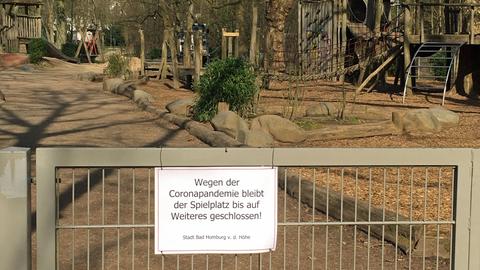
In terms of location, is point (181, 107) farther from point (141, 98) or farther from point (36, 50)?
point (36, 50)

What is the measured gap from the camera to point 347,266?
17.6 feet

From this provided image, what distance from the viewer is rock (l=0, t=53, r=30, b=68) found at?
4138 centimetres

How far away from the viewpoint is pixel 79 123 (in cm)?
1524

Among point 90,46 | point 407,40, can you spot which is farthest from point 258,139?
point 90,46

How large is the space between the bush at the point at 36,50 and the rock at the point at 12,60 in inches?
20.6

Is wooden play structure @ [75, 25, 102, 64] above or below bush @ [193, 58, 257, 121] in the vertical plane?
above

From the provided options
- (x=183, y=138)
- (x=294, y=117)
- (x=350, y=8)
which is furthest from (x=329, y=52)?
(x=183, y=138)

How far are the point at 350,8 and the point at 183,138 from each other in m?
19.7

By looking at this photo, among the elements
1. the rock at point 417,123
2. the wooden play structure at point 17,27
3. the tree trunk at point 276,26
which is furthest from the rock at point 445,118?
the wooden play structure at point 17,27

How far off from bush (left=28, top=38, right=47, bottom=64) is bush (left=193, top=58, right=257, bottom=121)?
30.8 meters

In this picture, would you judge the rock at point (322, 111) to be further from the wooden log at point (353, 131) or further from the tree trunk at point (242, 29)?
the tree trunk at point (242, 29)

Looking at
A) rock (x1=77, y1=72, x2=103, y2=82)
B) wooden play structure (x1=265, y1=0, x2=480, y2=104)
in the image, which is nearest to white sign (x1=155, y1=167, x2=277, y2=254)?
wooden play structure (x1=265, y1=0, x2=480, y2=104)

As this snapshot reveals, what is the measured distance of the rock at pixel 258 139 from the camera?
11.2 meters

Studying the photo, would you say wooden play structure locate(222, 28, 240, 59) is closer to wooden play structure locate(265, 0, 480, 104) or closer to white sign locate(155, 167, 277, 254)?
wooden play structure locate(265, 0, 480, 104)
